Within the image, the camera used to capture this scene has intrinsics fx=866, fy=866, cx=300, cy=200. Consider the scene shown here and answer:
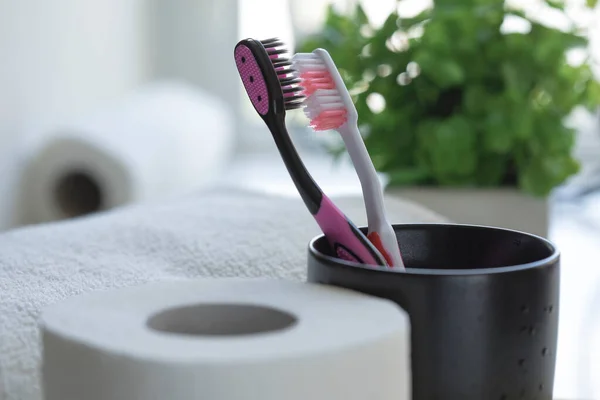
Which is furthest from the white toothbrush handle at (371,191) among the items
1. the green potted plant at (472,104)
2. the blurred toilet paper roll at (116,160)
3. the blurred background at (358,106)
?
the blurred toilet paper roll at (116,160)

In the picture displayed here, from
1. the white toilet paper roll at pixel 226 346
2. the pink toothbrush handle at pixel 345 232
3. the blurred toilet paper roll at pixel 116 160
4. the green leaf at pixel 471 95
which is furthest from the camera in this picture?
the blurred toilet paper roll at pixel 116 160

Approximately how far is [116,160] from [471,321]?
0.91 metres

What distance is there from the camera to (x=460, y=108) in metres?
0.87

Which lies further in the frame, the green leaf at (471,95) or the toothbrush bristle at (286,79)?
the green leaf at (471,95)

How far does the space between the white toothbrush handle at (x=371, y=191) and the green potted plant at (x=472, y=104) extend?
0.46 meters

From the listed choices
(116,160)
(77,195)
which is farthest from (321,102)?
(77,195)

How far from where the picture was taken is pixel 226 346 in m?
0.26

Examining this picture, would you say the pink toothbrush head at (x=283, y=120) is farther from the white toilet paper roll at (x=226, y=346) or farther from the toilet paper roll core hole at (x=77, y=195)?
the toilet paper roll core hole at (x=77, y=195)

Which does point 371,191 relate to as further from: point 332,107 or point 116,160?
point 116,160

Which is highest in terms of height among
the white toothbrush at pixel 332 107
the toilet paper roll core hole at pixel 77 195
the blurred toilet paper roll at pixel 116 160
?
the white toothbrush at pixel 332 107

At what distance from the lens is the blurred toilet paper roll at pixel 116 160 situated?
117 centimetres

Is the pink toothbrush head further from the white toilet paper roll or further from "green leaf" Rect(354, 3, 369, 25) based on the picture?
"green leaf" Rect(354, 3, 369, 25)

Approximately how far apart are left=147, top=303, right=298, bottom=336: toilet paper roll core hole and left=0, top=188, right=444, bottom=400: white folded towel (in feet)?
0.32

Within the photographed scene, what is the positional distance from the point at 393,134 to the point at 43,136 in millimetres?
646
